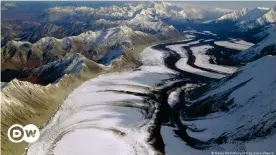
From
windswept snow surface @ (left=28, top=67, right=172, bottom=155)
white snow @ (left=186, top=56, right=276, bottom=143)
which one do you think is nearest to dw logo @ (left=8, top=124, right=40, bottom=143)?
windswept snow surface @ (left=28, top=67, right=172, bottom=155)

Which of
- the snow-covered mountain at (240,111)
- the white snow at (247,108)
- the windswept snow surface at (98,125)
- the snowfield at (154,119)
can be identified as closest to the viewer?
the snow-covered mountain at (240,111)

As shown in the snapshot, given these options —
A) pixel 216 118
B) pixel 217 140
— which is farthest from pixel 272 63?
pixel 217 140

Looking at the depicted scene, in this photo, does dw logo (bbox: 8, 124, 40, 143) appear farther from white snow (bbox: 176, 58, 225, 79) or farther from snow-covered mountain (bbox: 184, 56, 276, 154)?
white snow (bbox: 176, 58, 225, 79)

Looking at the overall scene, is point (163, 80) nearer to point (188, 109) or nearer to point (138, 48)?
point (188, 109)

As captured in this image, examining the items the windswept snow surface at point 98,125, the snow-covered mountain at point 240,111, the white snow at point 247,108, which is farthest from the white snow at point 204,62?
the white snow at point 247,108

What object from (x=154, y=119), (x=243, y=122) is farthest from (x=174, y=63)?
(x=243, y=122)

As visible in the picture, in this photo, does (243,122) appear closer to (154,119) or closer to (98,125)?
(154,119)

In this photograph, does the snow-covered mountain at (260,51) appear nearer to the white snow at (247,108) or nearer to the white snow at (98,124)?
the white snow at (98,124)

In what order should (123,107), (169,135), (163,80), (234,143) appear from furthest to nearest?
→ 1. (163,80)
2. (123,107)
3. (169,135)
4. (234,143)
